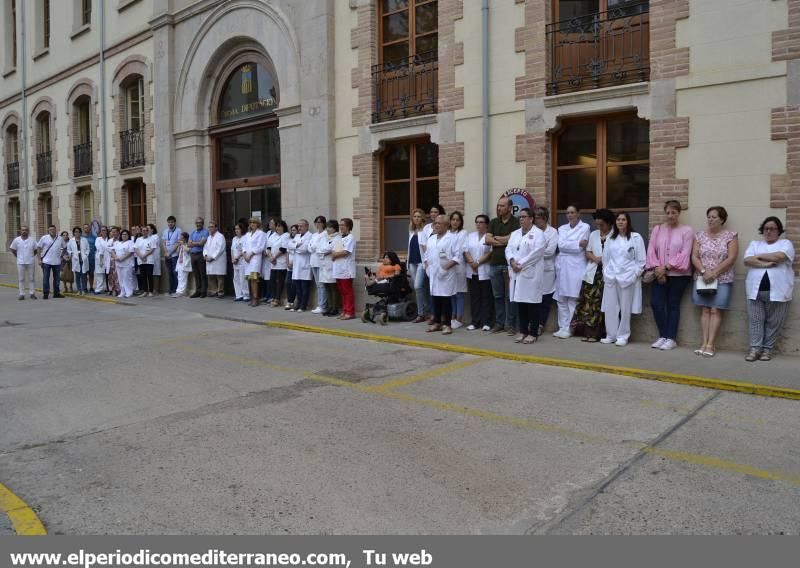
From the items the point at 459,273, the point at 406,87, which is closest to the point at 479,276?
the point at 459,273

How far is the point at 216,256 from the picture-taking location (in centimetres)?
1563

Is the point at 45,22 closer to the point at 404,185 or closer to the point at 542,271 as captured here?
the point at 404,185

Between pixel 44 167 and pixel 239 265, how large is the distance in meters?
14.1

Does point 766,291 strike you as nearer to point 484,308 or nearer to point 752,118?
point 752,118

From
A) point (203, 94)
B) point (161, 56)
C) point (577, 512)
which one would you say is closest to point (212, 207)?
point (203, 94)

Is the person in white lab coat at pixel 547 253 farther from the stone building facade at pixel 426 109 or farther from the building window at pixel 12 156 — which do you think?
the building window at pixel 12 156

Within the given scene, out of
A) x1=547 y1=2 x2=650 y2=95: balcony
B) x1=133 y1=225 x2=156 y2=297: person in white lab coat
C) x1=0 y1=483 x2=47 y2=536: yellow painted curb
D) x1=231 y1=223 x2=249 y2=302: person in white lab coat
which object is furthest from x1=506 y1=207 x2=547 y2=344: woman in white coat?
x1=133 y1=225 x2=156 y2=297: person in white lab coat

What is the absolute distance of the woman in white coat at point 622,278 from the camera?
29.1ft

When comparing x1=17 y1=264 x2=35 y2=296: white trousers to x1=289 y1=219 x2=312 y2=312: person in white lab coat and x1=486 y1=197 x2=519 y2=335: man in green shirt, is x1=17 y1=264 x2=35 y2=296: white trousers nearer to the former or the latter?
x1=289 y1=219 x2=312 y2=312: person in white lab coat

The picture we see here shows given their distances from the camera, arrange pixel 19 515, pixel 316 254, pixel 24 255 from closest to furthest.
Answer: pixel 19 515 → pixel 316 254 → pixel 24 255

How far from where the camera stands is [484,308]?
10.6m

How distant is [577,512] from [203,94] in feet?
51.6

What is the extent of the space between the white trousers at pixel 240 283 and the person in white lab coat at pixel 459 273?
582cm

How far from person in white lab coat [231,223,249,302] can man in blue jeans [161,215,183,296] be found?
8.49 ft
